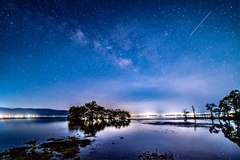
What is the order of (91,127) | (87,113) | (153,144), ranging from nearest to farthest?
A: (153,144) < (91,127) < (87,113)

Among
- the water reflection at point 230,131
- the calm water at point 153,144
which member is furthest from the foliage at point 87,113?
the water reflection at point 230,131

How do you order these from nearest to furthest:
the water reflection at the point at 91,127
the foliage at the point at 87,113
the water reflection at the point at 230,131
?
the water reflection at the point at 230,131 → the water reflection at the point at 91,127 → the foliage at the point at 87,113

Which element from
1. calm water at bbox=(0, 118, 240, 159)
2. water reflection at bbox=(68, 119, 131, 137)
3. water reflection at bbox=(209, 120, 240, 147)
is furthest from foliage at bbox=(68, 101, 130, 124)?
water reflection at bbox=(209, 120, 240, 147)

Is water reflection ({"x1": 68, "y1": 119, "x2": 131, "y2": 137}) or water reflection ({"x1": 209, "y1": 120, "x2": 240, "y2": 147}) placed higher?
water reflection ({"x1": 209, "y1": 120, "x2": 240, "y2": 147})

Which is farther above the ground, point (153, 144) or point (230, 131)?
point (153, 144)

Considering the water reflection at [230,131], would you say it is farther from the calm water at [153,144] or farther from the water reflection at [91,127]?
the water reflection at [91,127]

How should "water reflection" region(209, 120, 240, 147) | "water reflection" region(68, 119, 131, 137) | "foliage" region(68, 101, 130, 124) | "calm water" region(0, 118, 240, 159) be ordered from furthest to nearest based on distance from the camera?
"foliage" region(68, 101, 130, 124) < "water reflection" region(68, 119, 131, 137) < "water reflection" region(209, 120, 240, 147) < "calm water" region(0, 118, 240, 159)

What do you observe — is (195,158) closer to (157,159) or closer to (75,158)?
(157,159)

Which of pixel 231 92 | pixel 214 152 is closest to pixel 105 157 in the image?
pixel 214 152

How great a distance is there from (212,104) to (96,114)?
3663 inches

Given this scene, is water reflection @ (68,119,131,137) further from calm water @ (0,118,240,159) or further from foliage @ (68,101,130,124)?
foliage @ (68,101,130,124)

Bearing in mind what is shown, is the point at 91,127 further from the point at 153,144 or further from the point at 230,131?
the point at 230,131

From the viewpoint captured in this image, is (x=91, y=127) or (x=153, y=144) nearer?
(x=153, y=144)

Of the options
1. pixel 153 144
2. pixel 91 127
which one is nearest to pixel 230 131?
pixel 153 144
